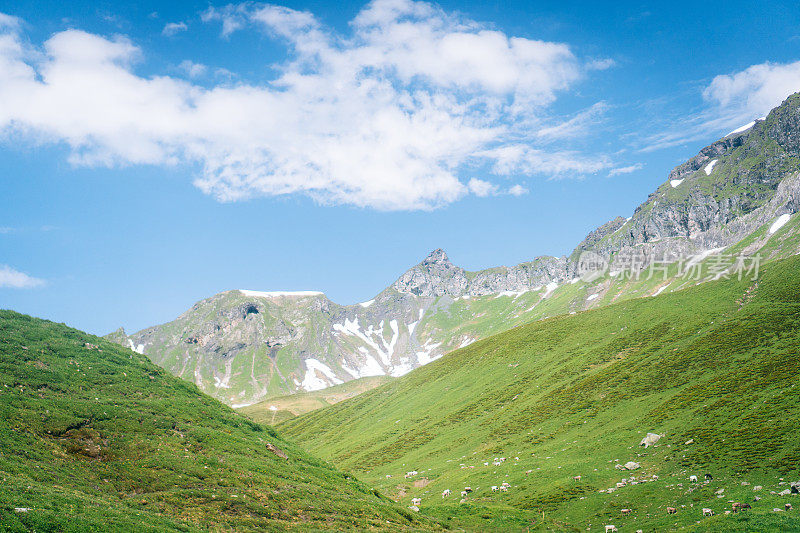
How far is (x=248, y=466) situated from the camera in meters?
39.9

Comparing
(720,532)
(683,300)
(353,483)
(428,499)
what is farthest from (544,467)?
(683,300)

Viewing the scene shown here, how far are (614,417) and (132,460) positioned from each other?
71.0 metres

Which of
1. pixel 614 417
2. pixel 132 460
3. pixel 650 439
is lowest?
pixel 614 417

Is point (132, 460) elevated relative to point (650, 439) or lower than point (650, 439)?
elevated

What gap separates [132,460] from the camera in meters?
35.1

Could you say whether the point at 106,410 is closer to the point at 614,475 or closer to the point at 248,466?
the point at 248,466

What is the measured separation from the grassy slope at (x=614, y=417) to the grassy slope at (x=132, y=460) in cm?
1919

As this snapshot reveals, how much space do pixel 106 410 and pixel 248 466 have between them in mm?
13564

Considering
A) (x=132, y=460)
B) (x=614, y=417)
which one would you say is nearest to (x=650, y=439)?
(x=614, y=417)

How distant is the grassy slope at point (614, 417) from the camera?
44.7m

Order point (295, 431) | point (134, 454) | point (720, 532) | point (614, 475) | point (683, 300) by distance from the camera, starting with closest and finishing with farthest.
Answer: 1. point (720, 532)
2. point (134, 454)
3. point (614, 475)
4. point (683, 300)
5. point (295, 431)

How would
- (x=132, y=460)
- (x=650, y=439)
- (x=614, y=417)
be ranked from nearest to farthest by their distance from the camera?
(x=132, y=460) → (x=650, y=439) → (x=614, y=417)

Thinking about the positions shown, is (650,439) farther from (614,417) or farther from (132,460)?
(132,460)

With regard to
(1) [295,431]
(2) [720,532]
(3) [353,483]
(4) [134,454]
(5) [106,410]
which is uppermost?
(5) [106,410]
